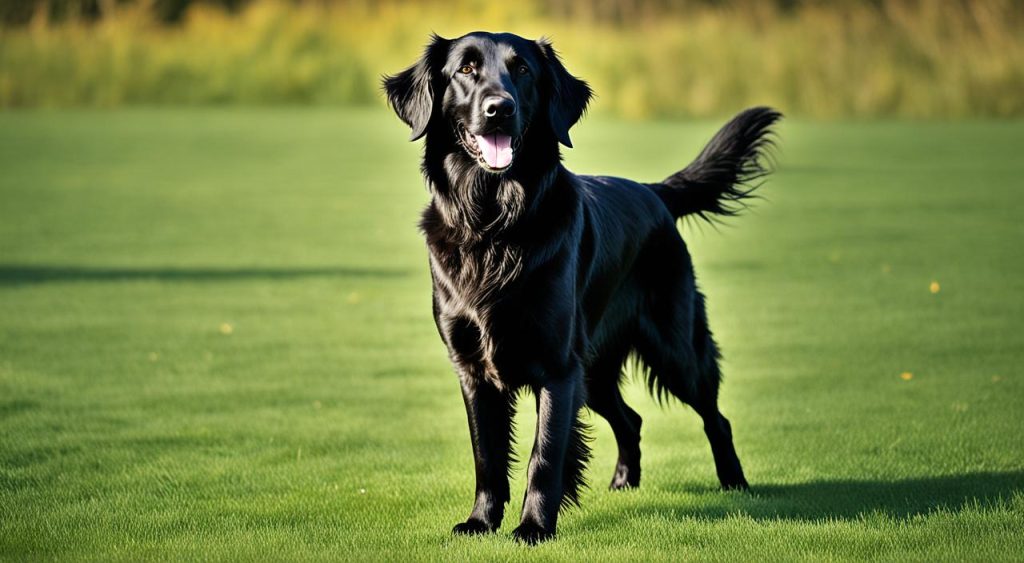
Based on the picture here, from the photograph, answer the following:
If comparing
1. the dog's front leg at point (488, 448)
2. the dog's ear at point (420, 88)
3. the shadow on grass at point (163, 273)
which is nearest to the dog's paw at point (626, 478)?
the dog's front leg at point (488, 448)

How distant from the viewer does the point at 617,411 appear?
6277 millimetres

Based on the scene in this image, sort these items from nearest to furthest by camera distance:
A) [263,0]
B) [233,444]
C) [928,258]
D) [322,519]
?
[322,519] < [233,444] < [928,258] < [263,0]

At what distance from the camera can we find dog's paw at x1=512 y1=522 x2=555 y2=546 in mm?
5059

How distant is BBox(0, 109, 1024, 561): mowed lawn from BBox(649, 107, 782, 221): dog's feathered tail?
4.08 feet

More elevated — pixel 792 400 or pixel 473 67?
pixel 473 67

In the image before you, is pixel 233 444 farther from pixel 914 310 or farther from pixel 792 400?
pixel 914 310

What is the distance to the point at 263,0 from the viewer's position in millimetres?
39625

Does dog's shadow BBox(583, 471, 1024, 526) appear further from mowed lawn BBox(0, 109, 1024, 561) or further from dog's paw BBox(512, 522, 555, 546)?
dog's paw BBox(512, 522, 555, 546)

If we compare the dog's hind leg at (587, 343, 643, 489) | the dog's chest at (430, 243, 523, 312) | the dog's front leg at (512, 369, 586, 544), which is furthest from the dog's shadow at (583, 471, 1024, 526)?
the dog's chest at (430, 243, 523, 312)

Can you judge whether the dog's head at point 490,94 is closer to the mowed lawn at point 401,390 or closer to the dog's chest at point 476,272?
the dog's chest at point 476,272

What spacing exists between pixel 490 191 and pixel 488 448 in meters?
0.99

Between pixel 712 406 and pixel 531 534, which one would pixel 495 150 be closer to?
pixel 531 534

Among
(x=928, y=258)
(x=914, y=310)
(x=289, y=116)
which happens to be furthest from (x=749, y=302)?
(x=289, y=116)

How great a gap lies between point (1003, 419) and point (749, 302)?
163 inches
